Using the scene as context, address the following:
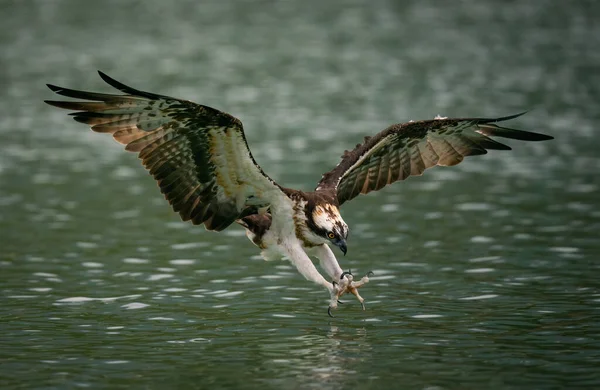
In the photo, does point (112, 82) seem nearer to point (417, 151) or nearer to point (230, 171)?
point (230, 171)

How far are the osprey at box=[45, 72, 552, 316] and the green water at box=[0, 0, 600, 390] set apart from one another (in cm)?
88

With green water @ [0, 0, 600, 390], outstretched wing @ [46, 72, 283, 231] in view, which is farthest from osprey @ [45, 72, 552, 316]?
green water @ [0, 0, 600, 390]

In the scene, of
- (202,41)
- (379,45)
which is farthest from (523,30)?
(202,41)

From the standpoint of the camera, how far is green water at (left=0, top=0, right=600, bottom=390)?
425 inches

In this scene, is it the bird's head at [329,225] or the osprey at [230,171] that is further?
the bird's head at [329,225]

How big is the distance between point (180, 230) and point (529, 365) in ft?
26.6

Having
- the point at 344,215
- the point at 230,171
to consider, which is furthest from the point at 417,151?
the point at 344,215

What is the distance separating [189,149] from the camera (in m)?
11.5

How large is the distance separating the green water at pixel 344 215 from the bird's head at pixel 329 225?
97cm

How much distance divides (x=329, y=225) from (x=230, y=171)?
114 centimetres

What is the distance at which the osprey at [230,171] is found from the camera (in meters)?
11.1

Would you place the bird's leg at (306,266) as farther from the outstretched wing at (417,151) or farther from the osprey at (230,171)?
the outstretched wing at (417,151)

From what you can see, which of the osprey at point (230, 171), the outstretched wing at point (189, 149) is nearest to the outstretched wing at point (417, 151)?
the osprey at point (230, 171)

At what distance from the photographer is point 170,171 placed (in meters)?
11.7
